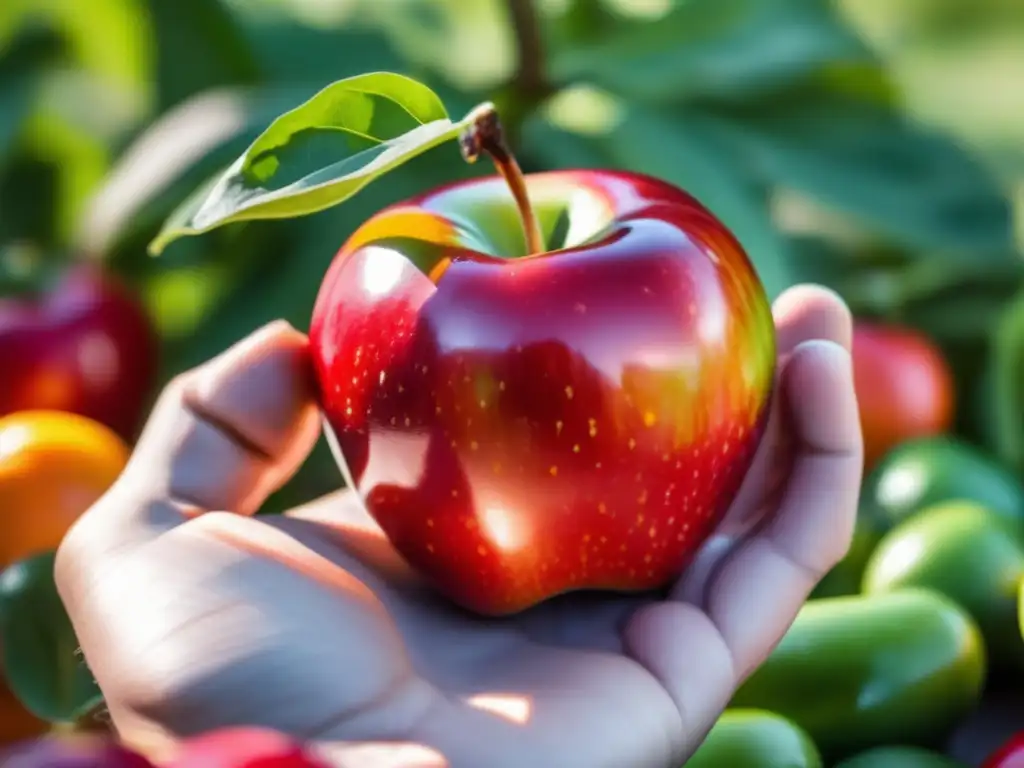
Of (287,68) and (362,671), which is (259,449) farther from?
(287,68)

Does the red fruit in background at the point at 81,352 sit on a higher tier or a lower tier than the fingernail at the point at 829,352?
lower

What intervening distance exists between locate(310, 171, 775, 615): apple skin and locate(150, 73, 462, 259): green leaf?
0.04 meters

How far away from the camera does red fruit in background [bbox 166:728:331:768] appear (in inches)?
12.1

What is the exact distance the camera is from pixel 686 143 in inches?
33.0

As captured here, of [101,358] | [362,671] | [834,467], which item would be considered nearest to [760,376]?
[834,467]

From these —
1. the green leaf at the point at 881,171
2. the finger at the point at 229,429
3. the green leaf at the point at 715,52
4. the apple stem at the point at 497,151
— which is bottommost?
the finger at the point at 229,429

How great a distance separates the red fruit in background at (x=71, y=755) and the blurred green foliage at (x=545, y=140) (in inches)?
16.1

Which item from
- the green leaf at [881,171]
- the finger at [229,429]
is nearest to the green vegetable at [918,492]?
the green leaf at [881,171]

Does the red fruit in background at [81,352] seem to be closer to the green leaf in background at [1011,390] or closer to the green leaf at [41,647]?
the green leaf at [41,647]

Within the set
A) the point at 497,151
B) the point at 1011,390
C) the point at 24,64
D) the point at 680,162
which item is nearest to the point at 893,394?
the point at 1011,390

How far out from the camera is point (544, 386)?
1.39 ft

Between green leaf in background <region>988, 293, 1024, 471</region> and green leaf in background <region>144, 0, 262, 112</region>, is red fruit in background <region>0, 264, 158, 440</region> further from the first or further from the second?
green leaf in background <region>988, 293, 1024, 471</region>

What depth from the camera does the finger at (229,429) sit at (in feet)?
1.57

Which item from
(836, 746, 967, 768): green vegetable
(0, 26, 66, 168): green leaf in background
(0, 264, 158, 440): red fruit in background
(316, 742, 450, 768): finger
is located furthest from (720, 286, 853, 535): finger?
(0, 26, 66, 168): green leaf in background
